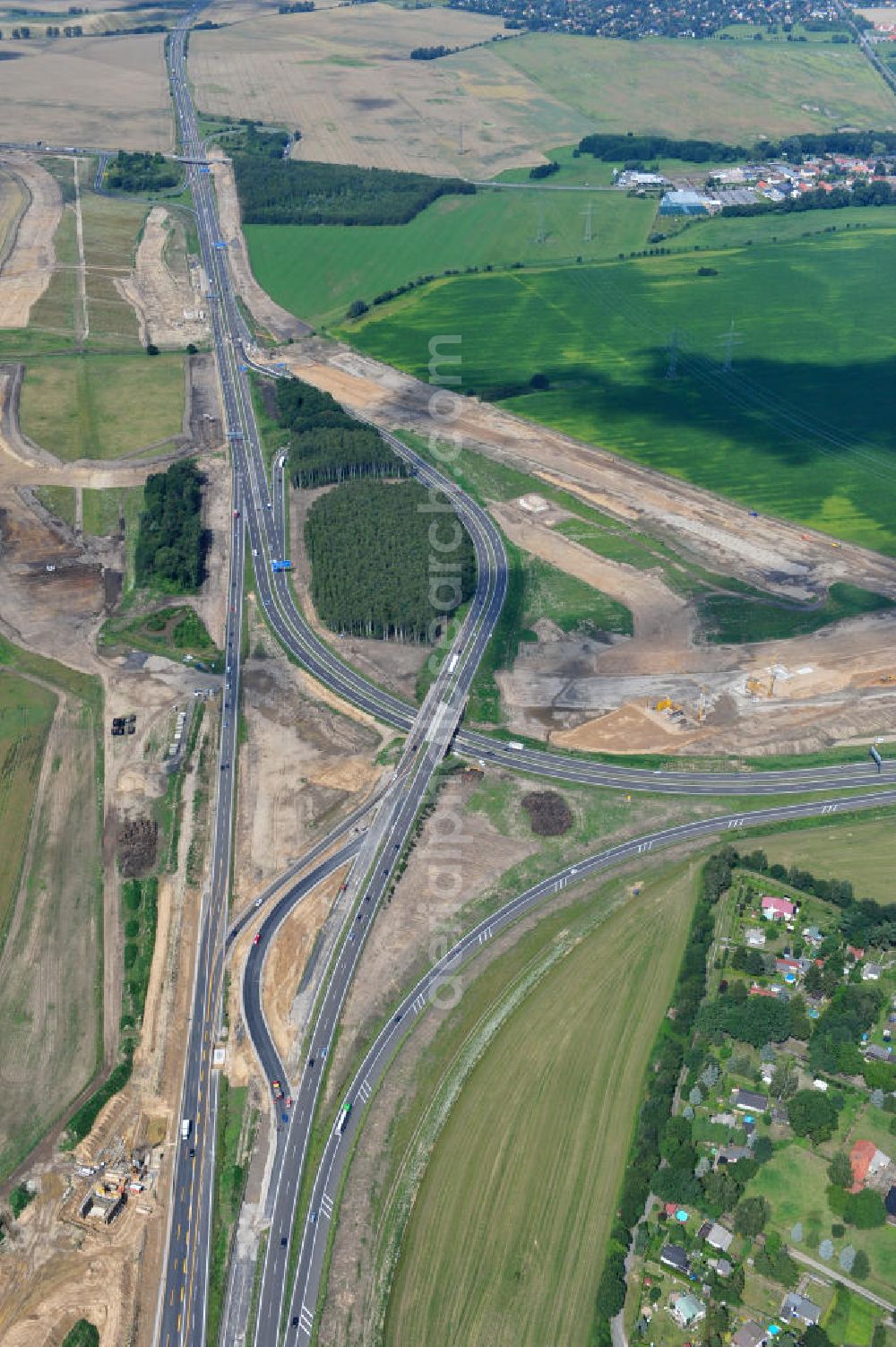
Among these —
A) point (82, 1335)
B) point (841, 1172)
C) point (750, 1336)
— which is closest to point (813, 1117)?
point (841, 1172)

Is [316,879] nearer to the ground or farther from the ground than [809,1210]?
farther from the ground

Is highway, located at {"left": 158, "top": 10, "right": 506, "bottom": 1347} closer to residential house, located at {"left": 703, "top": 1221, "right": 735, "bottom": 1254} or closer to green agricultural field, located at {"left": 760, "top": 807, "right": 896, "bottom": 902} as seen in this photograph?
residential house, located at {"left": 703, "top": 1221, "right": 735, "bottom": 1254}

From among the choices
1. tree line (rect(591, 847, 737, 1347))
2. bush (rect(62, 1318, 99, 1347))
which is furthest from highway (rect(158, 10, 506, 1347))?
tree line (rect(591, 847, 737, 1347))

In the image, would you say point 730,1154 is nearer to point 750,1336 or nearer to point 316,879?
point 750,1336

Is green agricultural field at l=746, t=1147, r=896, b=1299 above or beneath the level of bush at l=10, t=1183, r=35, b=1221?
above

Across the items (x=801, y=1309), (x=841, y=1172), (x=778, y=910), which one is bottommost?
(x=801, y=1309)

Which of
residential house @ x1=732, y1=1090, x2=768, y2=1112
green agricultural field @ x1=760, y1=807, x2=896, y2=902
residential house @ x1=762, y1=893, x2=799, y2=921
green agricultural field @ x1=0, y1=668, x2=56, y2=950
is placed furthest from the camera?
green agricultural field @ x1=0, y1=668, x2=56, y2=950

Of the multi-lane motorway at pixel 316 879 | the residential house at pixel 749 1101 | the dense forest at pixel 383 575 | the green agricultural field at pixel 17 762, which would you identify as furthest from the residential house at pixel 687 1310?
the dense forest at pixel 383 575
